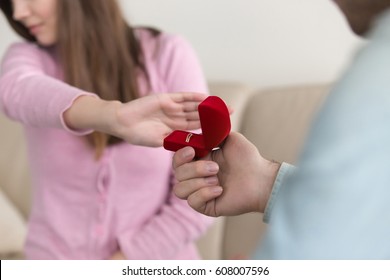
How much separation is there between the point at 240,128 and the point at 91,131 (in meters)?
0.20

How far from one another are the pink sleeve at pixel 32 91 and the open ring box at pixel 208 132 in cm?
12

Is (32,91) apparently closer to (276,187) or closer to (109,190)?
(109,190)

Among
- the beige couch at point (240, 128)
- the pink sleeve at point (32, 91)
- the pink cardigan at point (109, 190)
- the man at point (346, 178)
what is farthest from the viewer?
the beige couch at point (240, 128)

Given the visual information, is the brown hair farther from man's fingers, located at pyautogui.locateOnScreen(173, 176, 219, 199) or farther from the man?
the man

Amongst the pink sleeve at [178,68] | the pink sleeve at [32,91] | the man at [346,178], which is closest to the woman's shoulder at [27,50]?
the pink sleeve at [32,91]

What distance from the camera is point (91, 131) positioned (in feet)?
1.76

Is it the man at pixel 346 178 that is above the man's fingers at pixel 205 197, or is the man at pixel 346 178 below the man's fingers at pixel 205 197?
above

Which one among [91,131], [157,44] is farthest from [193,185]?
[157,44]

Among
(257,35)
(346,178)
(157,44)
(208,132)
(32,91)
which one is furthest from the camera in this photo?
(257,35)

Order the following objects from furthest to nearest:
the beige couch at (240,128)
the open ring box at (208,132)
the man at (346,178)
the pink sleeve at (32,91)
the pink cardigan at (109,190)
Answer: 1. the beige couch at (240,128)
2. the pink cardigan at (109,190)
3. the pink sleeve at (32,91)
4. the open ring box at (208,132)
5. the man at (346,178)

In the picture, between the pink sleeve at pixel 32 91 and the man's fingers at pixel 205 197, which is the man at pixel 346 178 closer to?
the man's fingers at pixel 205 197

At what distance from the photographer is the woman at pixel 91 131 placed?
1.81ft
